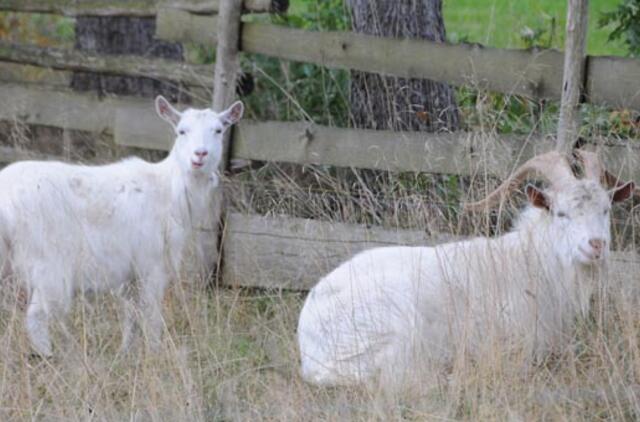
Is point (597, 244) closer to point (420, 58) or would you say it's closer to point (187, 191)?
point (420, 58)

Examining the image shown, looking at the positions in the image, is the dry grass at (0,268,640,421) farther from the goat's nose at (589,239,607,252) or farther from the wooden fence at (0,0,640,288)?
the wooden fence at (0,0,640,288)

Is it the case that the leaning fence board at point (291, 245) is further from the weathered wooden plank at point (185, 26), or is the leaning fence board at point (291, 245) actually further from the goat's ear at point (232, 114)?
the weathered wooden plank at point (185, 26)

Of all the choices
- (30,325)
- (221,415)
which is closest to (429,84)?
(30,325)

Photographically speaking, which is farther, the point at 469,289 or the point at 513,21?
the point at 513,21

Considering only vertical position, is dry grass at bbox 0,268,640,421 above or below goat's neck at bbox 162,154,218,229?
below

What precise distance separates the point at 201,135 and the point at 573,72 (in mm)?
2339

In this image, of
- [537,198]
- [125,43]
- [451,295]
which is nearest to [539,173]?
[537,198]

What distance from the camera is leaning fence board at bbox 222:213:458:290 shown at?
8.14 meters

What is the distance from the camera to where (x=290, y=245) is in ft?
28.0

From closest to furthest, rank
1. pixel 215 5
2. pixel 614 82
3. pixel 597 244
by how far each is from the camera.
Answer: pixel 597 244
pixel 614 82
pixel 215 5

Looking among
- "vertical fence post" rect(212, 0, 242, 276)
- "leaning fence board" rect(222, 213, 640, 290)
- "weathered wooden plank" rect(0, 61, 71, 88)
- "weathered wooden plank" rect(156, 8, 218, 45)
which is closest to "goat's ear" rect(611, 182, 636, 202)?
"leaning fence board" rect(222, 213, 640, 290)

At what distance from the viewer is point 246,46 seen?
28.9 feet

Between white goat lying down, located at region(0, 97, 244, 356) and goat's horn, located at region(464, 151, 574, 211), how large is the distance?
1.85 m

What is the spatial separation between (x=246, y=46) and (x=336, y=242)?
155cm
